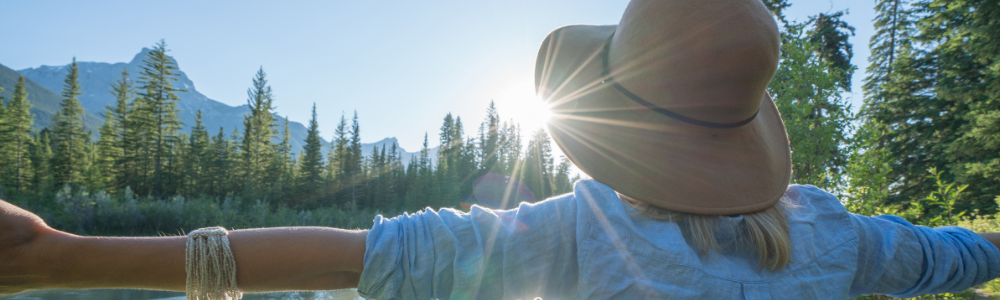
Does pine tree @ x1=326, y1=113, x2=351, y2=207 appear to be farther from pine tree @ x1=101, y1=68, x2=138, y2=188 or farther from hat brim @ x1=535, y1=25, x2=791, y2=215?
hat brim @ x1=535, y1=25, x2=791, y2=215

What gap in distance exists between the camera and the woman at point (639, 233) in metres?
0.89

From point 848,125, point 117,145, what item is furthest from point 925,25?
point 117,145

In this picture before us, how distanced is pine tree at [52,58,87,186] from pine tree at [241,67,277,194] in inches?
522

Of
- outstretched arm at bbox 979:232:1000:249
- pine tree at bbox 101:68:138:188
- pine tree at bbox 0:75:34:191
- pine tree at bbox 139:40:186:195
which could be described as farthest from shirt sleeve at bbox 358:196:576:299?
pine tree at bbox 0:75:34:191

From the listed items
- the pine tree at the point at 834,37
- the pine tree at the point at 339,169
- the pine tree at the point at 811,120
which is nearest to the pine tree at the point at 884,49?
the pine tree at the point at 834,37

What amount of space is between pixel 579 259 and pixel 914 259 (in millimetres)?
1091

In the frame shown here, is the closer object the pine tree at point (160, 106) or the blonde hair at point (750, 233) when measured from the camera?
the blonde hair at point (750, 233)

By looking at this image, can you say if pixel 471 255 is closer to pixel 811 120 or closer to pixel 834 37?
pixel 811 120

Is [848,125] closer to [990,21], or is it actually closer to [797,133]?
[797,133]

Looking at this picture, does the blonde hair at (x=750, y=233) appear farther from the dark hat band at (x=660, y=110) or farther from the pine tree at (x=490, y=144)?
the pine tree at (x=490, y=144)

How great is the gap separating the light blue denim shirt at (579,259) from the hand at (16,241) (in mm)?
691

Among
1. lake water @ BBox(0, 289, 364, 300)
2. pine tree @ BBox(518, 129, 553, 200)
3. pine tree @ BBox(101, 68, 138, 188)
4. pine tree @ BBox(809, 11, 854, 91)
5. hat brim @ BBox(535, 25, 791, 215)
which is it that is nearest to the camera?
hat brim @ BBox(535, 25, 791, 215)

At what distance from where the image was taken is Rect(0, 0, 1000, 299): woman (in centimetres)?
89

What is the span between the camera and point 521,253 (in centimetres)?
96
